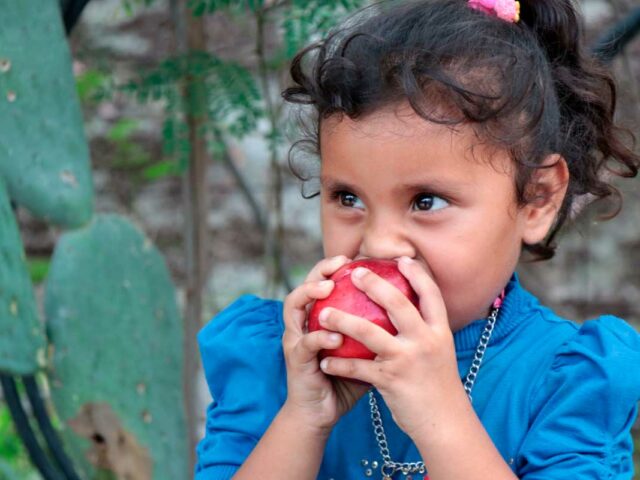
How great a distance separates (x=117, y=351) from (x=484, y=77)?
1039 mm

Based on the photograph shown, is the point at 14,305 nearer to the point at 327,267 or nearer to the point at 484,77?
the point at 327,267

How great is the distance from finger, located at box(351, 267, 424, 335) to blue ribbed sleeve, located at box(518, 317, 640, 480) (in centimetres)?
23

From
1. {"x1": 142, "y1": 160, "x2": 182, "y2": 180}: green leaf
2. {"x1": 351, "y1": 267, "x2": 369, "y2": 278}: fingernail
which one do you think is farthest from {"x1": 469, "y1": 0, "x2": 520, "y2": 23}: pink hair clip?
{"x1": 142, "y1": 160, "x2": 182, "y2": 180}: green leaf

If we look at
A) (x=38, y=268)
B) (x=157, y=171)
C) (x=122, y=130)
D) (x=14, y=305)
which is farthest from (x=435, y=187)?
(x=122, y=130)

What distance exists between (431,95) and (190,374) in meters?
1.23

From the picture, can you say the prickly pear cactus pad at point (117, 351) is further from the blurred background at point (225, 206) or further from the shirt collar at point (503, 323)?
the shirt collar at point (503, 323)

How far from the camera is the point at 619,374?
4.56 ft

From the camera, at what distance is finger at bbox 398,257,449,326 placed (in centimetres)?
129

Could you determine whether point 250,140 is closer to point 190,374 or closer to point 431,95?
point 190,374

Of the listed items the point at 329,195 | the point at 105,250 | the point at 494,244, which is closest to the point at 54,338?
the point at 105,250

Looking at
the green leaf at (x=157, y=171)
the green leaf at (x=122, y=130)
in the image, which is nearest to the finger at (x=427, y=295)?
the green leaf at (x=157, y=171)

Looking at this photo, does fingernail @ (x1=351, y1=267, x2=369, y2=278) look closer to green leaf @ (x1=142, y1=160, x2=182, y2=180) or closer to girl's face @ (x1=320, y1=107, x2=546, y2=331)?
girl's face @ (x1=320, y1=107, x2=546, y2=331)

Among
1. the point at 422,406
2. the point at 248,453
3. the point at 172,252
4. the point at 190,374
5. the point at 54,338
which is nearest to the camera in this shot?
the point at 422,406

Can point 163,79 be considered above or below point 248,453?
above
